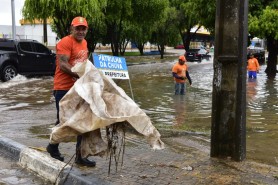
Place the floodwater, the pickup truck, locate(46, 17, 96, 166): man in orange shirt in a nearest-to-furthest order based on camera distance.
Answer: locate(46, 17, 96, 166): man in orange shirt → the floodwater → the pickup truck

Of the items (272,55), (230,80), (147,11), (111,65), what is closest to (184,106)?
(230,80)

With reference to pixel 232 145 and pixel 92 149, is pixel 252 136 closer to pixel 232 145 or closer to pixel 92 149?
pixel 232 145

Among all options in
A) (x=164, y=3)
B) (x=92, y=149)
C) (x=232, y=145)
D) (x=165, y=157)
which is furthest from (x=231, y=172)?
(x=164, y=3)

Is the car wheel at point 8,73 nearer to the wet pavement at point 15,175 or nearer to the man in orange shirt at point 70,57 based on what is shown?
the wet pavement at point 15,175

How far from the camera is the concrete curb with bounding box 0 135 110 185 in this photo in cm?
508

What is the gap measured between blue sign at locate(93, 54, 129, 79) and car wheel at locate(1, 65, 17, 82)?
13.4 meters

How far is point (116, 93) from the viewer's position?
482 centimetres

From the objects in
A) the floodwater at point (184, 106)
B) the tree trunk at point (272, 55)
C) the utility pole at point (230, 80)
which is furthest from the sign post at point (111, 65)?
the tree trunk at point (272, 55)

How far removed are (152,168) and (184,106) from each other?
6.51 metres

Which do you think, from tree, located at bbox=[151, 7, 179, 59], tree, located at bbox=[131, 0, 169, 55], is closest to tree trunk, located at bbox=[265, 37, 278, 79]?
tree, located at bbox=[131, 0, 169, 55]

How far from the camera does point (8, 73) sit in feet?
61.4

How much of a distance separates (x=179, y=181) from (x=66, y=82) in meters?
1.90

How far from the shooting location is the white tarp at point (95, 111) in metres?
4.45

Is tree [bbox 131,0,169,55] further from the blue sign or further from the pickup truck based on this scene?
the blue sign
